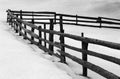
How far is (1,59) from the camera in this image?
1076cm

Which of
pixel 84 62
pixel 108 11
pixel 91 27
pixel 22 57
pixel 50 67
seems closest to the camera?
pixel 84 62

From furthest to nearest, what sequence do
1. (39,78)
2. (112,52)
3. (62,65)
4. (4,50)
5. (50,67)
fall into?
(112,52), (4,50), (62,65), (50,67), (39,78)

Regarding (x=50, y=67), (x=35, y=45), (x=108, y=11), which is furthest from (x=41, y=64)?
(x=108, y=11)

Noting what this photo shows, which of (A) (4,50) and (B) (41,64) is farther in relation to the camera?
(A) (4,50)

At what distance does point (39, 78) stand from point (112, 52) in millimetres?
7123

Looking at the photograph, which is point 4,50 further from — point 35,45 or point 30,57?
point 35,45

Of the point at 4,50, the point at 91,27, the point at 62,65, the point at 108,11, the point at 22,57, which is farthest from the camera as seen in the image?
the point at 108,11

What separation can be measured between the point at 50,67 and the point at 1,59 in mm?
2027

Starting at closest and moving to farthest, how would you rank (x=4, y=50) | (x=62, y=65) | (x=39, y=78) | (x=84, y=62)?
(x=39, y=78) → (x=84, y=62) → (x=62, y=65) → (x=4, y=50)

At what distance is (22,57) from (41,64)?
53.9 inches

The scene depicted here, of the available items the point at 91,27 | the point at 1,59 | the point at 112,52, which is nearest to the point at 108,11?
the point at 91,27

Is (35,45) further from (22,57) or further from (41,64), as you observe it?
(41,64)

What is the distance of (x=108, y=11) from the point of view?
7825cm

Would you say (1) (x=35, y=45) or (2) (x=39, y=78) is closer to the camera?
(2) (x=39, y=78)
